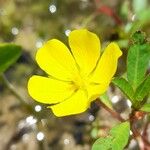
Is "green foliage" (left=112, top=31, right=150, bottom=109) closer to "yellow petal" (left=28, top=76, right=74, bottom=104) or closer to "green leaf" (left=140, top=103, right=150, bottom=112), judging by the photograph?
"green leaf" (left=140, top=103, right=150, bottom=112)

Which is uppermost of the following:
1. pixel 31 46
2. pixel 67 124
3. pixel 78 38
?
pixel 78 38

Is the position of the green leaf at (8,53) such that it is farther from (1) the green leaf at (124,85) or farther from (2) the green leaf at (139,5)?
(2) the green leaf at (139,5)

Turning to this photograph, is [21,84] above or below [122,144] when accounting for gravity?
below

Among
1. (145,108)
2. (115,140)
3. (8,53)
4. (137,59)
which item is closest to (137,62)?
(137,59)

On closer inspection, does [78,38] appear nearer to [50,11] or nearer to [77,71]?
[77,71]

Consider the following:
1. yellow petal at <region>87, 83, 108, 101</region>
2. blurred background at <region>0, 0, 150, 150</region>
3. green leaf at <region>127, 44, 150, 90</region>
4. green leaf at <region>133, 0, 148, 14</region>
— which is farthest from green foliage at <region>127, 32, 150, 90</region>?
green leaf at <region>133, 0, 148, 14</region>

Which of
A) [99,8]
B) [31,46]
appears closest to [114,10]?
[99,8]

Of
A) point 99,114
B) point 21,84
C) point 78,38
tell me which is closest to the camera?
point 78,38
